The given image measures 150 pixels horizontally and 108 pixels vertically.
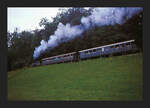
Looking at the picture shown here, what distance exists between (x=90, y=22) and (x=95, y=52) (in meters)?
0.94

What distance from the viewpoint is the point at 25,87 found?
603 cm

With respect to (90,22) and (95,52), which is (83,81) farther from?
(90,22)

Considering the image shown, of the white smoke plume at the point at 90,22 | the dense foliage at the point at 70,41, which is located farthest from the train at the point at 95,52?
the white smoke plume at the point at 90,22

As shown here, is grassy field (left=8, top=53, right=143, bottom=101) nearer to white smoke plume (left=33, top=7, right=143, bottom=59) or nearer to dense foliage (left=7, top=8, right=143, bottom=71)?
dense foliage (left=7, top=8, right=143, bottom=71)

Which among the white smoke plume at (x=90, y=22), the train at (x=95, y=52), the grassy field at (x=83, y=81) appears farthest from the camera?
the white smoke plume at (x=90, y=22)

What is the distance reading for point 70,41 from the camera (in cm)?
605

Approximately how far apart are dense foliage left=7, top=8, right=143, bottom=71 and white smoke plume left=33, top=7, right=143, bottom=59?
0.12m

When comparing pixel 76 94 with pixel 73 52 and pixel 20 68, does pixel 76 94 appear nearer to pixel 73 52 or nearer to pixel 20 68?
pixel 73 52

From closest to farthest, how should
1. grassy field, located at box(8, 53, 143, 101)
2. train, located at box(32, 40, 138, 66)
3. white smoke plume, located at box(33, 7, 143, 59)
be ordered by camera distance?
grassy field, located at box(8, 53, 143, 101), train, located at box(32, 40, 138, 66), white smoke plume, located at box(33, 7, 143, 59)

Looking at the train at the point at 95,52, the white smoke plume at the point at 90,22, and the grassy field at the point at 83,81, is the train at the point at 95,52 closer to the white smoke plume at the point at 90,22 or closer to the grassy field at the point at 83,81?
the grassy field at the point at 83,81

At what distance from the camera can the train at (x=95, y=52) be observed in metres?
5.56

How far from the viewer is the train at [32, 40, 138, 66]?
18.2 ft

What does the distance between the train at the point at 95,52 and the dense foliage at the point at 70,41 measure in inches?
4.8

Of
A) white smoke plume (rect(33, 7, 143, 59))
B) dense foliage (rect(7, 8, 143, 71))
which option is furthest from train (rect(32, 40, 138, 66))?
white smoke plume (rect(33, 7, 143, 59))
